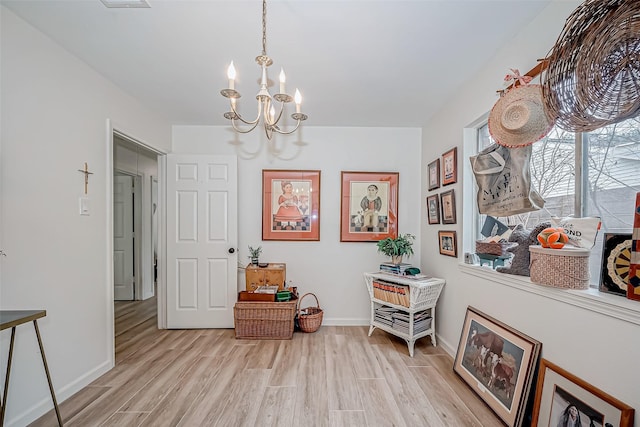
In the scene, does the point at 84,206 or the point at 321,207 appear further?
the point at 321,207

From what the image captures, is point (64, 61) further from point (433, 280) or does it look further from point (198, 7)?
point (433, 280)

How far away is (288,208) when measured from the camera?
3361mm

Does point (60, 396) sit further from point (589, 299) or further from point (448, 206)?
point (448, 206)

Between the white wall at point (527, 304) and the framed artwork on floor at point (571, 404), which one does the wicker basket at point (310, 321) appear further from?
the framed artwork on floor at point (571, 404)

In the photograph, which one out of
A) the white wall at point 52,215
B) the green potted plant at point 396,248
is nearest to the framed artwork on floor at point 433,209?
the green potted plant at point 396,248

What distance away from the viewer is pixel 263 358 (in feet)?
8.18

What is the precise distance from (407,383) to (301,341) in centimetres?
115

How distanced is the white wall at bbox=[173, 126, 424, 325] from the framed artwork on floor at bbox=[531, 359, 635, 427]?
1.99 m

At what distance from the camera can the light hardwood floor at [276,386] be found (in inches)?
68.0

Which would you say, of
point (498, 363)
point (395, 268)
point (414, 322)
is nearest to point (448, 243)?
point (395, 268)

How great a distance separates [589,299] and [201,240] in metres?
3.28

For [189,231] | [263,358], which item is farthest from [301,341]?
[189,231]

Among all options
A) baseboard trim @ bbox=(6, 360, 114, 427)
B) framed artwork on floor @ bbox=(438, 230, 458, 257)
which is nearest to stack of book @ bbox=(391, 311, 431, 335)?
framed artwork on floor @ bbox=(438, 230, 458, 257)

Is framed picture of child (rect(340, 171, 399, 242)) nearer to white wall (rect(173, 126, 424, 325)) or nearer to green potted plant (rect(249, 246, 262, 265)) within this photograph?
white wall (rect(173, 126, 424, 325))
